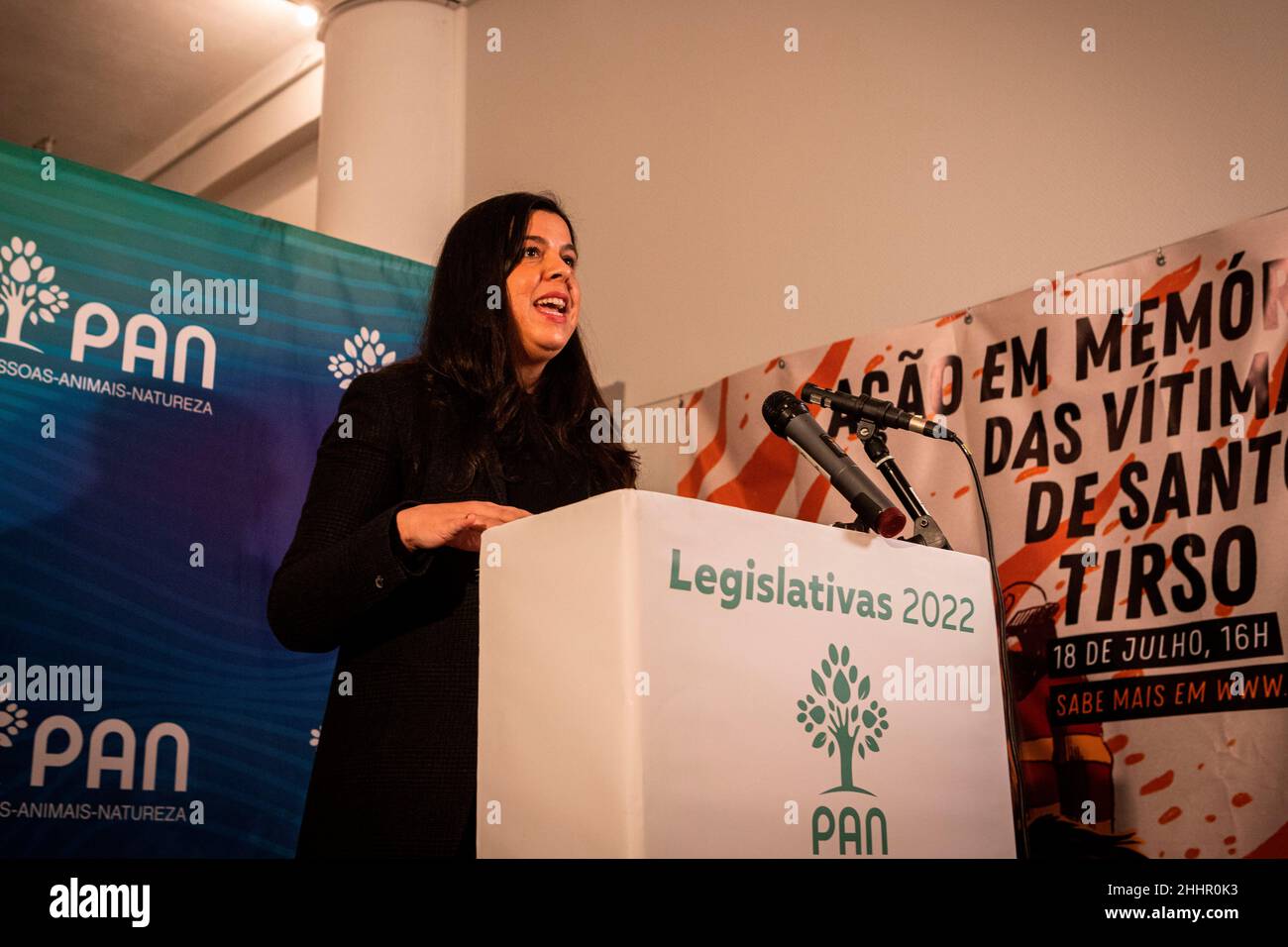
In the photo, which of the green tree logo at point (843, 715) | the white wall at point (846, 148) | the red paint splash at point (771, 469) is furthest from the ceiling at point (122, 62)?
the green tree logo at point (843, 715)

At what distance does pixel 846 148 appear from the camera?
284cm

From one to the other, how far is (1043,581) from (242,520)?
1691mm

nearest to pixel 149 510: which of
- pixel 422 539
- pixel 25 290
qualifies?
pixel 25 290

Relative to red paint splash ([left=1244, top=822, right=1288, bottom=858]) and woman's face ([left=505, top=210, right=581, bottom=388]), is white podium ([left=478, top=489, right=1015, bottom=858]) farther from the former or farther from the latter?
red paint splash ([left=1244, top=822, right=1288, bottom=858])

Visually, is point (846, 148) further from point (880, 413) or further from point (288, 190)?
point (288, 190)

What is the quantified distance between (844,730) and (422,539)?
45 centimetres

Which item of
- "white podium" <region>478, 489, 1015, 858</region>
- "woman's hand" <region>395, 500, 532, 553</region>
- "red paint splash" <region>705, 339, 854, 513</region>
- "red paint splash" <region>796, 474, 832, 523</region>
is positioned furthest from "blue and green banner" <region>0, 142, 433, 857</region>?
"white podium" <region>478, 489, 1015, 858</region>

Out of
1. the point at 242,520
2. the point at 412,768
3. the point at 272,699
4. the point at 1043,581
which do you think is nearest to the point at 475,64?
the point at 242,520

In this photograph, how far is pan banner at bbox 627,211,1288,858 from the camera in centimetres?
196

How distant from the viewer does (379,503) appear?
1.45 m

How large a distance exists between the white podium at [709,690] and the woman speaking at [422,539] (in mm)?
188

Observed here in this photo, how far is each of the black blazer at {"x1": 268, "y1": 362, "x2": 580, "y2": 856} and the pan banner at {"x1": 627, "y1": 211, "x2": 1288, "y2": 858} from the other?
3.42 feet

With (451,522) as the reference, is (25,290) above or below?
above

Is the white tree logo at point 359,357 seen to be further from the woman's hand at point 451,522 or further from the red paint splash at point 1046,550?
the woman's hand at point 451,522
